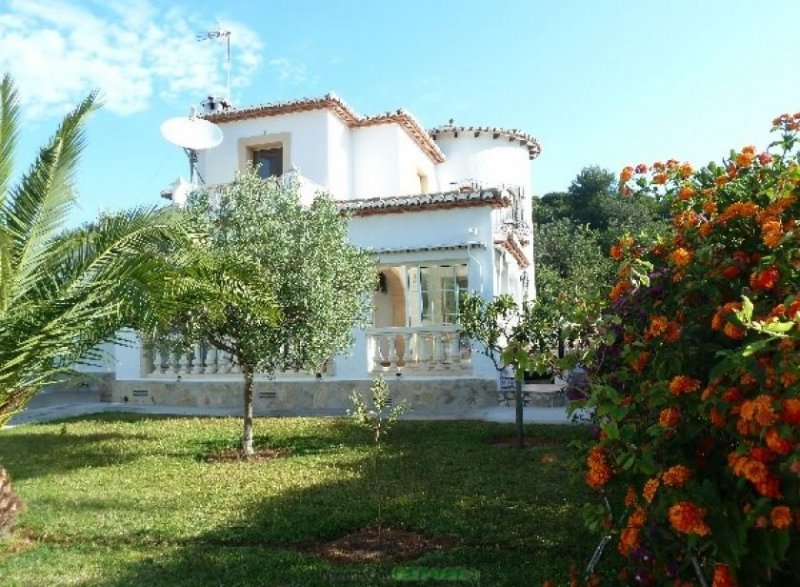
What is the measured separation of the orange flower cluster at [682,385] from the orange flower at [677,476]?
0.32 m

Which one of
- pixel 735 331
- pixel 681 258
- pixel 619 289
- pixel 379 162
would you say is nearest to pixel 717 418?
pixel 735 331

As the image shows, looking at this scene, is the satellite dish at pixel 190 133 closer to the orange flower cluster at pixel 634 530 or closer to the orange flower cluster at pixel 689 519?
the orange flower cluster at pixel 634 530

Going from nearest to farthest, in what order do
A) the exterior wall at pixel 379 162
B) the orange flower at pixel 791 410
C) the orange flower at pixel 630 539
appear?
the orange flower at pixel 791 410, the orange flower at pixel 630 539, the exterior wall at pixel 379 162

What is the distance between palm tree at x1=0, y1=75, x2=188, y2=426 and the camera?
6.00m

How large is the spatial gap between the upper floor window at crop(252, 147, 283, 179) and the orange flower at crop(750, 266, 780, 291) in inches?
707

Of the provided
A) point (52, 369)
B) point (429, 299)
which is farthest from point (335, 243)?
point (429, 299)

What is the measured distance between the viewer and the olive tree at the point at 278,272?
977cm

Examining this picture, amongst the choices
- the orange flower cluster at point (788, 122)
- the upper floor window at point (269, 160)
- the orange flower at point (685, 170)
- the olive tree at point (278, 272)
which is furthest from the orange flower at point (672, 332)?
the upper floor window at point (269, 160)

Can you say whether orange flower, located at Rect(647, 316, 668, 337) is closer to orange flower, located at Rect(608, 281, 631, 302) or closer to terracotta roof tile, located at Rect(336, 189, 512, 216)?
orange flower, located at Rect(608, 281, 631, 302)

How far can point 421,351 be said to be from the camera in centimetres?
1537

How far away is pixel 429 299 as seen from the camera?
55.2 ft

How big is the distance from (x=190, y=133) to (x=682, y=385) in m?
16.5

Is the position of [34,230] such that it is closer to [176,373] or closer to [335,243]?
[335,243]

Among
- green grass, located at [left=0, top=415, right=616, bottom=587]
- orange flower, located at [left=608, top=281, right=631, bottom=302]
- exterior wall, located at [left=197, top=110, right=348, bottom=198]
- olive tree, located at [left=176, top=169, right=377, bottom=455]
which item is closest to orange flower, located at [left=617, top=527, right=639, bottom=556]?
green grass, located at [left=0, top=415, right=616, bottom=587]
